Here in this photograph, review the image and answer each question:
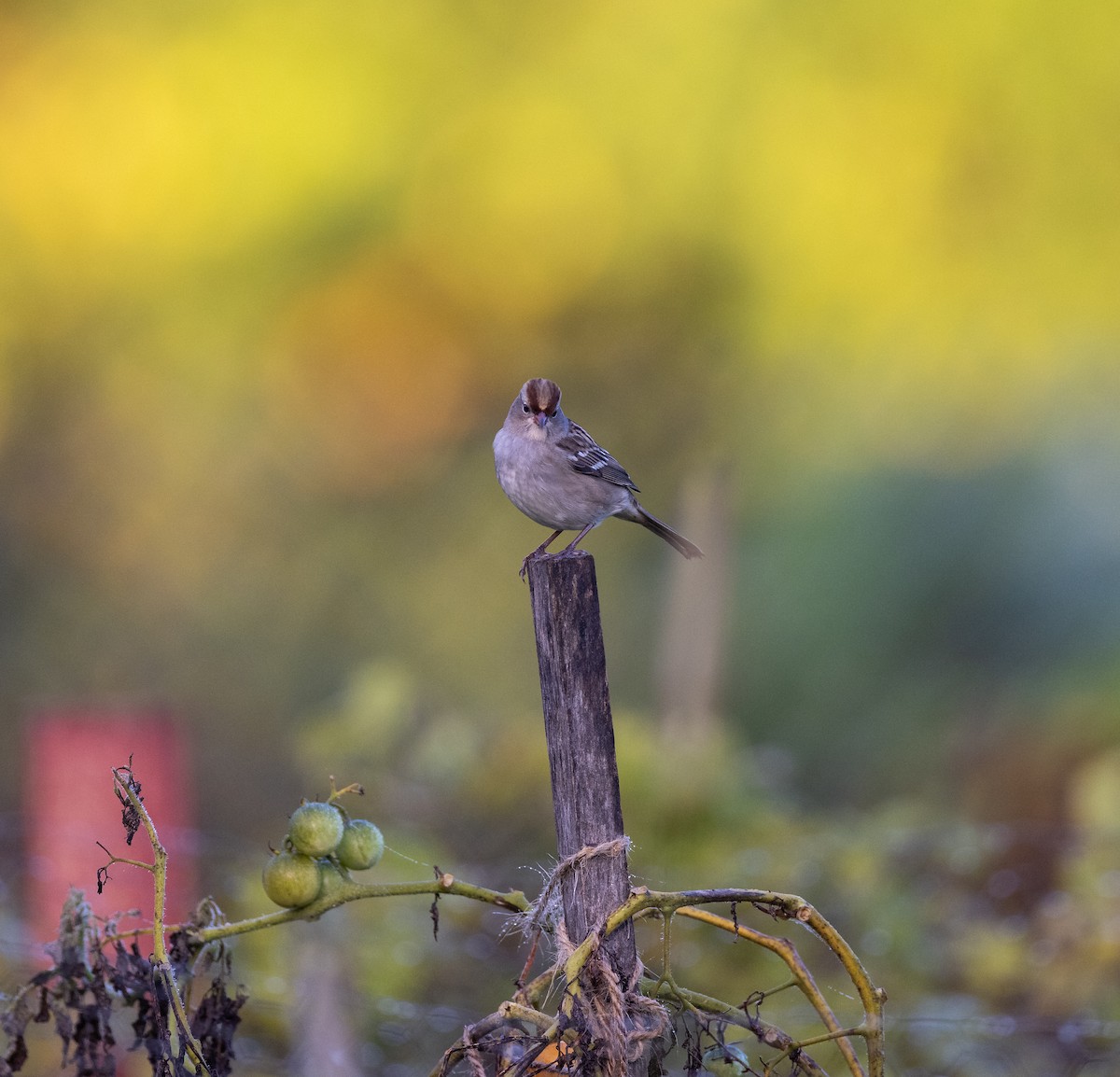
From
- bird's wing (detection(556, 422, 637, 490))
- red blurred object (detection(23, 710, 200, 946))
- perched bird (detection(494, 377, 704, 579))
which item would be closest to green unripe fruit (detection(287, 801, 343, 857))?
perched bird (detection(494, 377, 704, 579))

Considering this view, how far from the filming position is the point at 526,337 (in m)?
8.85

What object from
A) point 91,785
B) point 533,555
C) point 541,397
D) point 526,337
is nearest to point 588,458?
point 541,397

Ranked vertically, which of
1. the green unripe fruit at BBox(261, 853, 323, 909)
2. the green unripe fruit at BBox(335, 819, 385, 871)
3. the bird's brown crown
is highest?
the bird's brown crown

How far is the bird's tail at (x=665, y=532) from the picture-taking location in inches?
138

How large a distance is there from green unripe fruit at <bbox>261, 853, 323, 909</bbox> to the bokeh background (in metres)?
6.42

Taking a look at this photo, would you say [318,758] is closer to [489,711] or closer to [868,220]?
[489,711]

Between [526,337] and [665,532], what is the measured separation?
5409 mm

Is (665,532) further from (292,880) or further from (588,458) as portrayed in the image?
(292,880)

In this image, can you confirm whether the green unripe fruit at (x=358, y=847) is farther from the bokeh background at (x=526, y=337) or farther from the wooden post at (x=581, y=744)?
the bokeh background at (x=526, y=337)

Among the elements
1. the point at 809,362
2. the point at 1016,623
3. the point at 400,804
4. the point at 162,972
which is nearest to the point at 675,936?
the point at 400,804

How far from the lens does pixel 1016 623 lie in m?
7.95

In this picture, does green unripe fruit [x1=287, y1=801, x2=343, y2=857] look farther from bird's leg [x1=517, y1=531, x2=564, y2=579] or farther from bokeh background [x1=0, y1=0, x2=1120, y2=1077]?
bokeh background [x1=0, y1=0, x2=1120, y2=1077]

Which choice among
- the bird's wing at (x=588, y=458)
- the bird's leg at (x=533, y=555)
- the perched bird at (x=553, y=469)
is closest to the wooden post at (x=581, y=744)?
the bird's leg at (x=533, y=555)

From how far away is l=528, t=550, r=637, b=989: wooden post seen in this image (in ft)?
4.76
